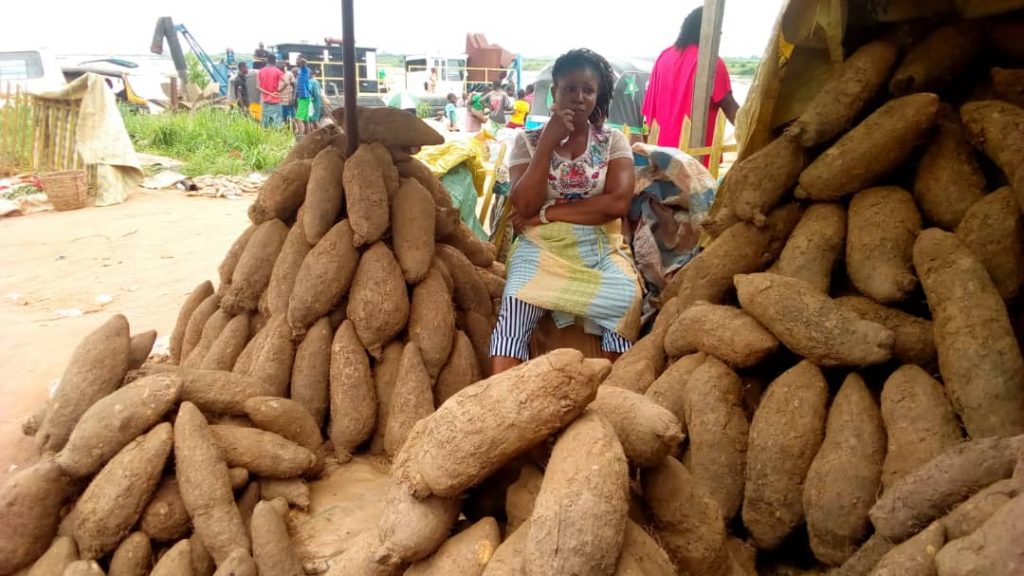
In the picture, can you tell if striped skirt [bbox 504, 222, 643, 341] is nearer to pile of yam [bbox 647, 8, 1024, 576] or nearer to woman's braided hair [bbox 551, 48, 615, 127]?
pile of yam [bbox 647, 8, 1024, 576]

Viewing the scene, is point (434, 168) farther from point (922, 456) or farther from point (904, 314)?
point (922, 456)

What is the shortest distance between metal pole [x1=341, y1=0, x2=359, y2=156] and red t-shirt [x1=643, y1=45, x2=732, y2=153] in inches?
132

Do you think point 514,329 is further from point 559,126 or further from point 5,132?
point 5,132

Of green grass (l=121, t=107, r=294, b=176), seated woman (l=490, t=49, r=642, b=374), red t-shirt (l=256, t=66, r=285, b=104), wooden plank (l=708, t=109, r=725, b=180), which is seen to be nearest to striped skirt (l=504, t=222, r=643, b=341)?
seated woman (l=490, t=49, r=642, b=374)

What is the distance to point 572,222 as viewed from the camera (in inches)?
142

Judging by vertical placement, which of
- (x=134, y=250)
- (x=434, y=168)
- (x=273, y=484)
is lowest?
(x=134, y=250)

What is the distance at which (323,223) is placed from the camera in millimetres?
3064

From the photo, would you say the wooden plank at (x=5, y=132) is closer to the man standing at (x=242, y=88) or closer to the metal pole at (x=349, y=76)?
the man standing at (x=242, y=88)

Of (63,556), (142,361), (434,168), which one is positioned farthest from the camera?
(434,168)

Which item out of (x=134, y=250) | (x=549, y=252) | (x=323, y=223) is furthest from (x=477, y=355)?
(x=134, y=250)

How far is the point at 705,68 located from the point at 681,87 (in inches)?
19.9

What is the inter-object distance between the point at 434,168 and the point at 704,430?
3.47 m

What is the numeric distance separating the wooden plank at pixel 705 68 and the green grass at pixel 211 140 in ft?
30.3

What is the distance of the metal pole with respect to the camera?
3260 mm
